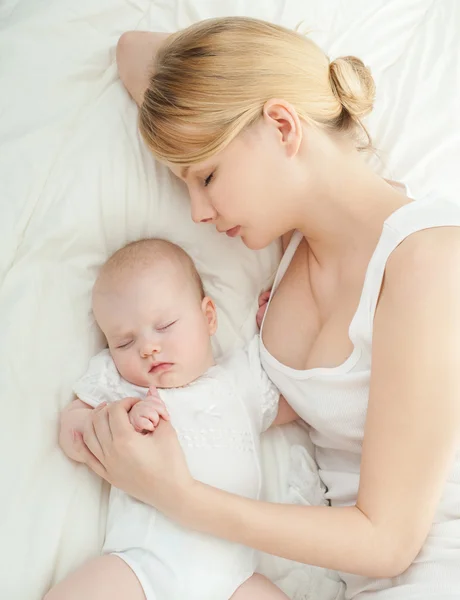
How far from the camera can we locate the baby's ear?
1509 mm

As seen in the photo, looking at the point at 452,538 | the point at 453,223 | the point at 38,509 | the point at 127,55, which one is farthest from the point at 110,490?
the point at 127,55

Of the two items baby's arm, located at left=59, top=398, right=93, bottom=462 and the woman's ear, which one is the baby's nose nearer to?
baby's arm, located at left=59, top=398, right=93, bottom=462

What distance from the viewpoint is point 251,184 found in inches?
51.3

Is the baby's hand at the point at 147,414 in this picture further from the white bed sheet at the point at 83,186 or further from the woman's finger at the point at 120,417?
the white bed sheet at the point at 83,186

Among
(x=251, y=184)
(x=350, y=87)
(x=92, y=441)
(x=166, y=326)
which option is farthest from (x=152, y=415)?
(x=350, y=87)

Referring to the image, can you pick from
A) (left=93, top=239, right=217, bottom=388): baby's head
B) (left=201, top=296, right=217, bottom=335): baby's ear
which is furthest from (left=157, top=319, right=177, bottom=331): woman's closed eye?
(left=201, top=296, right=217, bottom=335): baby's ear

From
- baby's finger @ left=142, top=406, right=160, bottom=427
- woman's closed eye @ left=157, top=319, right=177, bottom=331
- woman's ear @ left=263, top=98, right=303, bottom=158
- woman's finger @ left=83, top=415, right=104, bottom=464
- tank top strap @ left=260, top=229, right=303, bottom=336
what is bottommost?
woman's finger @ left=83, top=415, right=104, bottom=464

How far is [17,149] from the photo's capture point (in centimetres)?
151

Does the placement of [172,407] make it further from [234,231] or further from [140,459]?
[234,231]

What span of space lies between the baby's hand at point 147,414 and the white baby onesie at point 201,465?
0.09 m

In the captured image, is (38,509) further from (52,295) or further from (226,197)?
(226,197)

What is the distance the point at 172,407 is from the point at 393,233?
1.68 feet

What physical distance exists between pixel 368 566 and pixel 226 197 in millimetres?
667

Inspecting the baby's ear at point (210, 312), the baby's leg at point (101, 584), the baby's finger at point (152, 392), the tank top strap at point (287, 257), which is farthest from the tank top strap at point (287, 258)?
the baby's leg at point (101, 584)
